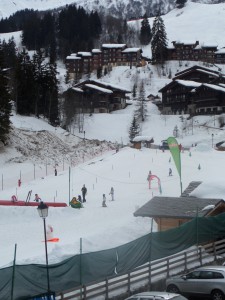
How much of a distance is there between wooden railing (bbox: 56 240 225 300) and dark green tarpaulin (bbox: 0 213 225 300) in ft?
0.69

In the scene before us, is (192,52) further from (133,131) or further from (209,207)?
(209,207)

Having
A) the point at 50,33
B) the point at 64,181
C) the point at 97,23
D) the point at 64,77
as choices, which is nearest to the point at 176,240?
the point at 64,181

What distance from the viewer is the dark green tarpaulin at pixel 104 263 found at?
11.1 metres

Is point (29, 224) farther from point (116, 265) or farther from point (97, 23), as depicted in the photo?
point (97, 23)

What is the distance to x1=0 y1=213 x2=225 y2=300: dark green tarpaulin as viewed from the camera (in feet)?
36.4

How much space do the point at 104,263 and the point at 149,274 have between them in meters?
1.52

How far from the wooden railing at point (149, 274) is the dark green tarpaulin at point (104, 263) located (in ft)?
0.69

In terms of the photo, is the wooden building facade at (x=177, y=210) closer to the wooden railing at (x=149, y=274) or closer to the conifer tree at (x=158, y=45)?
the wooden railing at (x=149, y=274)

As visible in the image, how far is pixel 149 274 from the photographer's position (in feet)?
45.1

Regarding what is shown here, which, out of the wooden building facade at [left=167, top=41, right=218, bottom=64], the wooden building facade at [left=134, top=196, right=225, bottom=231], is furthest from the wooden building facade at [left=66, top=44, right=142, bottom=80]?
the wooden building facade at [left=134, top=196, right=225, bottom=231]

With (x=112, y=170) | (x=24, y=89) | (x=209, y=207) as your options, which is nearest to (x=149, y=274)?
(x=209, y=207)

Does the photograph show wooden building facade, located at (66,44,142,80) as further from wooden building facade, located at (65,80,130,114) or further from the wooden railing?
the wooden railing

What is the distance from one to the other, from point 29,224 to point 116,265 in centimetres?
1484

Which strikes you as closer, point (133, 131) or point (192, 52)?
point (133, 131)
